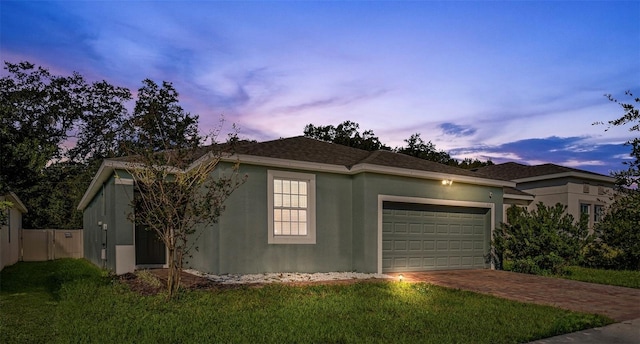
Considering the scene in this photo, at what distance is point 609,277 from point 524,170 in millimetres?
11512

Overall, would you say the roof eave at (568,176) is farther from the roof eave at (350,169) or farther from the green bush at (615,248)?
the roof eave at (350,169)

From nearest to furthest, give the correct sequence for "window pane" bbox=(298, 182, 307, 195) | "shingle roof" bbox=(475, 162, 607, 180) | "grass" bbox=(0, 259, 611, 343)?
"grass" bbox=(0, 259, 611, 343) → "window pane" bbox=(298, 182, 307, 195) → "shingle roof" bbox=(475, 162, 607, 180)

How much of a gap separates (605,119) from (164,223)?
804 cm

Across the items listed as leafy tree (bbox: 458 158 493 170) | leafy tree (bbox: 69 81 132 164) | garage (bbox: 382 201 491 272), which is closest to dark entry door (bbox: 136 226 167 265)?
garage (bbox: 382 201 491 272)

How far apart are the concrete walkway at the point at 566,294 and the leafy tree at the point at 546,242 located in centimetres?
84

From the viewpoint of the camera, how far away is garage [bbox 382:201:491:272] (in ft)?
42.2

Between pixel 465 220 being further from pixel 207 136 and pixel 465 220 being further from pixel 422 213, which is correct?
pixel 207 136

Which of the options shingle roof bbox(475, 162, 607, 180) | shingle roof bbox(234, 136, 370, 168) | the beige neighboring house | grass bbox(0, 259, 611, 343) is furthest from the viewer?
shingle roof bbox(475, 162, 607, 180)

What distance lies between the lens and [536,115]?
1623 cm

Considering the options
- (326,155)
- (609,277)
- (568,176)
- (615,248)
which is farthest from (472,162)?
(326,155)

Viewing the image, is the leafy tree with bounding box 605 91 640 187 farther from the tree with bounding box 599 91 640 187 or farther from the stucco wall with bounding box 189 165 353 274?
the stucco wall with bounding box 189 165 353 274

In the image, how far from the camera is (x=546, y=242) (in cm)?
1310

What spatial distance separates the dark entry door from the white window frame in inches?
188

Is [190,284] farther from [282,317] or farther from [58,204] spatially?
[58,204]
